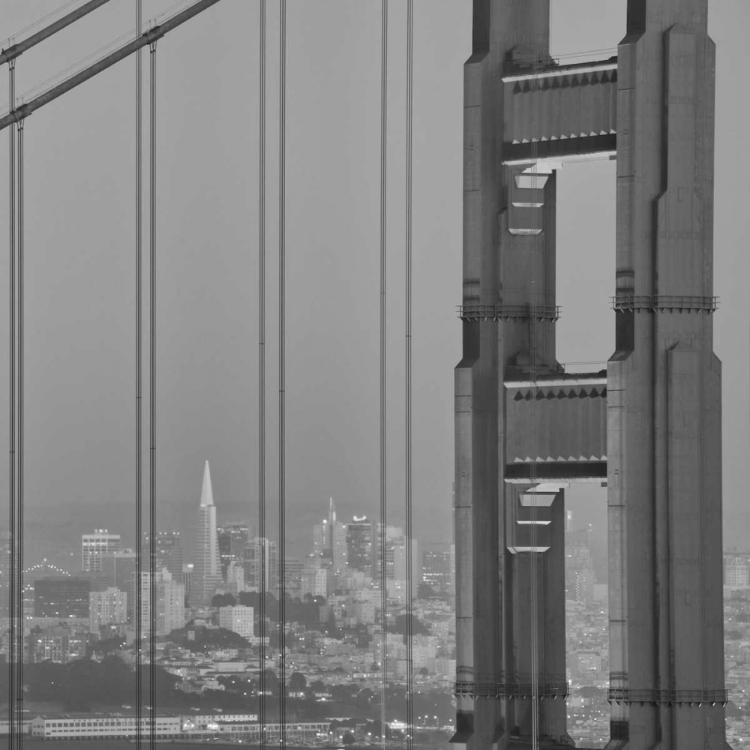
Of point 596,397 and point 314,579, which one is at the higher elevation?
point 596,397

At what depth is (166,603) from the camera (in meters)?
39.4

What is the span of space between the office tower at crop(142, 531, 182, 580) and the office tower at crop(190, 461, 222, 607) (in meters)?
0.46

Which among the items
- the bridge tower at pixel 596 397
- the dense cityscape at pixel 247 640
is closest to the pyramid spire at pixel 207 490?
the dense cityscape at pixel 247 640

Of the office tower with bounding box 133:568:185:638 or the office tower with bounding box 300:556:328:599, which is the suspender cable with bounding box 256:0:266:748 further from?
the office tower with bounding box 133:568:185:638

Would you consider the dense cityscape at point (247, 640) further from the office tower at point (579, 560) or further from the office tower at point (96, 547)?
the office tower at point (579, 560)

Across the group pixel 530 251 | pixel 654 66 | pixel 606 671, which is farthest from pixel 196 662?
pixel 654 66

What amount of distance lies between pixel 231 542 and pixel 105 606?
7.54ft

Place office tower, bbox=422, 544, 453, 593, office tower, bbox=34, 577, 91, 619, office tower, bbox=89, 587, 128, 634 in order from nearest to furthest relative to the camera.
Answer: office tower, bbox=422, 544, 453, 593 → office tower, bbox=34, 577, 91, 619 → office tower, bbox=89, 587, 128, 634

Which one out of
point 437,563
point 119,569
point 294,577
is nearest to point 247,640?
point 119,569

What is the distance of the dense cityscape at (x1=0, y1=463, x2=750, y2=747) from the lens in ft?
106

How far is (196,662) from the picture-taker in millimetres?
38156

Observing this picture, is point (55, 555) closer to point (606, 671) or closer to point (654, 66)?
point (606, 671)

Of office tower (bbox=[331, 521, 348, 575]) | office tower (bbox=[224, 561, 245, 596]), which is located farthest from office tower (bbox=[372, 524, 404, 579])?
office tower (bbox=[224, 561, 245, 596])

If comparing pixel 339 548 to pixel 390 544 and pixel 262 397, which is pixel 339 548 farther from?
pixel 262 397
